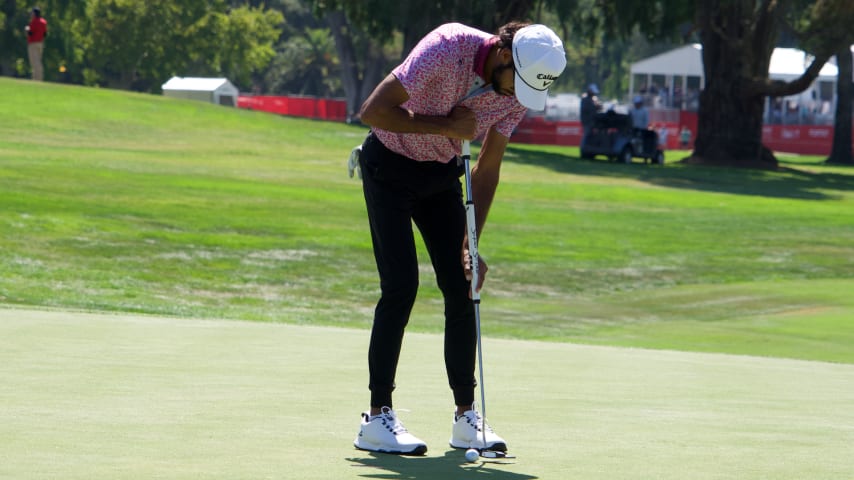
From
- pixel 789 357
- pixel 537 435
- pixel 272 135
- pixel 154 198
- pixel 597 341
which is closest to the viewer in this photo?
pixel 537 435

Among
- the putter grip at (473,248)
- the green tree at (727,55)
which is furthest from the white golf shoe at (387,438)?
the green tree at (727,55)

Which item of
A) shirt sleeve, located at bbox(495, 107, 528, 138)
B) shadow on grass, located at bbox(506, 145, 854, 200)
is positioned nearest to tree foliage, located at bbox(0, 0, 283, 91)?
shadow on grass, located at bbox(506, 145, 854, 200)

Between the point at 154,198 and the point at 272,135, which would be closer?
the point at 154,198

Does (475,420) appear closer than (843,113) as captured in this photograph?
Yes

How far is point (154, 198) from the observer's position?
2527 cm

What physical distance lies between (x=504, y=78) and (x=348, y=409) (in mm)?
1983

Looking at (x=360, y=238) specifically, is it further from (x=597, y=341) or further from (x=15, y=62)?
(x=15, y=62)

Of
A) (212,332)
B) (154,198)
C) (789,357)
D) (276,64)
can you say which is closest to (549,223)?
(154,198)

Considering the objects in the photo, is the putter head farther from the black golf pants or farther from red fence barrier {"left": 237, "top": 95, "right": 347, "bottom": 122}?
red fence barrier {"left": 237, "top": 95, "right": 347, "bottom": 122}

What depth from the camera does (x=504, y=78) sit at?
5.92 m

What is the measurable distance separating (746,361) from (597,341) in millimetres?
3232

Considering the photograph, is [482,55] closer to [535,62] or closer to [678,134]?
[535,62]

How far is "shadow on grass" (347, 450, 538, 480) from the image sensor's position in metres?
5.29

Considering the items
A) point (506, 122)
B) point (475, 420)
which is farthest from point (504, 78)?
point (475, 420)
